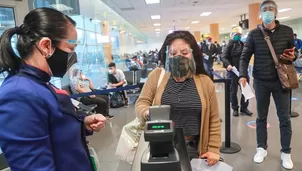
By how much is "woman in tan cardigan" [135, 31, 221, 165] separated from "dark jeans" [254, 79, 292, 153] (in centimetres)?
115

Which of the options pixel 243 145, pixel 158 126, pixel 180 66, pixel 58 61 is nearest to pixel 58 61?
pixel 58 61

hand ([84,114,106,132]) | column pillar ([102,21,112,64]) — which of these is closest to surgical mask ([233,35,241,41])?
hand ([84,114,106,132])

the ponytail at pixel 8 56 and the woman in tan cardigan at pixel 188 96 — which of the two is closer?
the ponytail at pixel 8 56

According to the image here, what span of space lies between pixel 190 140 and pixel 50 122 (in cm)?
88

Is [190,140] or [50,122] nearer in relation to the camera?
[50,122]

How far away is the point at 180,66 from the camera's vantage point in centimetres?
144

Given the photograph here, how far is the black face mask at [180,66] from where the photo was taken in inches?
56.7

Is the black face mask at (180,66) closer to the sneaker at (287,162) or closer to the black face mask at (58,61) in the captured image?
the black face mask at (58,61)

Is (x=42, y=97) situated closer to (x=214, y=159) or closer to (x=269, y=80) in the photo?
(x=214, y=159)

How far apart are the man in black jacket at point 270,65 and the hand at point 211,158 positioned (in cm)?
125

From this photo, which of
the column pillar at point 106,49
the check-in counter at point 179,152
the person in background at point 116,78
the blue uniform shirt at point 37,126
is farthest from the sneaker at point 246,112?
the column pillar at point 106,49

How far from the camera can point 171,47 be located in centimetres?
149

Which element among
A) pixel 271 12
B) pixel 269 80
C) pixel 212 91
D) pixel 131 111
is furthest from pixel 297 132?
pixel 131 111

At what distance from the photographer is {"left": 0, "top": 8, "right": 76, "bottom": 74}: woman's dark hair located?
2.59 feet
